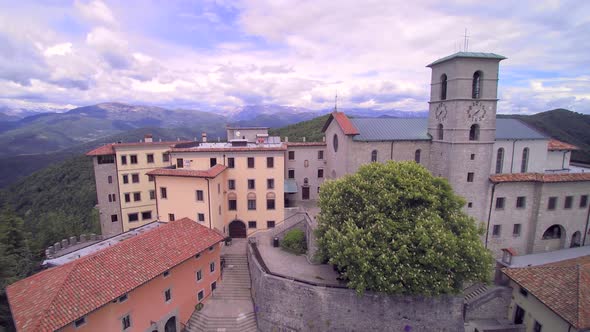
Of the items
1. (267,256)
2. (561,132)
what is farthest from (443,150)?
(561,132)

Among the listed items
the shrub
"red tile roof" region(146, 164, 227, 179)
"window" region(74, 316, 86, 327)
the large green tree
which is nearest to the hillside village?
"window" region(74, 316, 86, 327)

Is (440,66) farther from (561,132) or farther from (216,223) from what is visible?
(561,132)

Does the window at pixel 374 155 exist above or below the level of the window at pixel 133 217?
above

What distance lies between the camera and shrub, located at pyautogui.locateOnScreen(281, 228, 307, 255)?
28.6 m

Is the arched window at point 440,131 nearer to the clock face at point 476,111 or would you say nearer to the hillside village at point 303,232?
the hillside village at point 303,232

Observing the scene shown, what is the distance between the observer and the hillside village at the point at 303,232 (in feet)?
62.0

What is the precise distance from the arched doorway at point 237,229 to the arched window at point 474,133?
26.6 metres

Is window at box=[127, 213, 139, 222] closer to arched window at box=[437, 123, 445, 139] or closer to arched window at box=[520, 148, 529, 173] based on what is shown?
arched window at box=[437, 123, 445, 139]

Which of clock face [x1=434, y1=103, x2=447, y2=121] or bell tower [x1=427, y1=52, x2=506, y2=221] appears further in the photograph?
clock face [x1=434, y1=103, x2=447, y2=121]

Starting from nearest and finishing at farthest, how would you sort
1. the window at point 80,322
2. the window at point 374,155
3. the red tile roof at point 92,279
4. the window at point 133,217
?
the red tile roof at point 92,279
the window at point 80,322
the window at point 374,155
the window at point 133,217

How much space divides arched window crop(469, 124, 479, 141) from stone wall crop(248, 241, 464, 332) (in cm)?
1602

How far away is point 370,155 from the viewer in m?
31.8

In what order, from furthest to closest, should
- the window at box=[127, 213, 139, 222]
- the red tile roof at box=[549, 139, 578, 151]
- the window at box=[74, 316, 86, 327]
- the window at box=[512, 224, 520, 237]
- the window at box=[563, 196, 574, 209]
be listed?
the window at box=[127, 213, 139, 222], the red tile roof at box=[549, 139, 578, 151], the window at box=[512, 224, 520, 237], the window at box=[563, 196, 574, 209], the window at box=[74, 316, 86, 327]

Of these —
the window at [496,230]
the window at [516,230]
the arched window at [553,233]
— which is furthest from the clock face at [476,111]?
the arched window at [553,233]
